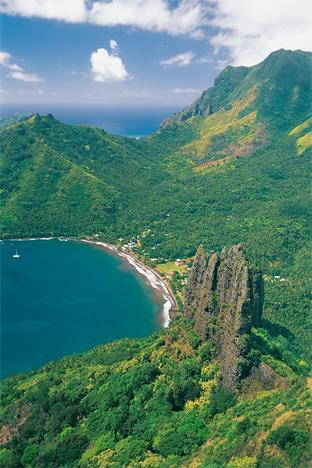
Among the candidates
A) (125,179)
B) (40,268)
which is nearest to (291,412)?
(40,268)

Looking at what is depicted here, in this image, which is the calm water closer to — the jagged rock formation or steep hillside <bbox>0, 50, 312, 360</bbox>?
steep hillside <bbox>0, 50, 312, 360</bbox>

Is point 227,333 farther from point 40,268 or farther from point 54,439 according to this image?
point 40,268

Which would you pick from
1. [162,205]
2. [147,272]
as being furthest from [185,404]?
[162,205]

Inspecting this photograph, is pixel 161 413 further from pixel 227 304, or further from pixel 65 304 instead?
pixel 65 304

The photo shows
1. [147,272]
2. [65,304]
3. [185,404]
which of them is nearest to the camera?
[185,404]

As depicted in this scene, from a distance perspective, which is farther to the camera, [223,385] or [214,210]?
[214,210]

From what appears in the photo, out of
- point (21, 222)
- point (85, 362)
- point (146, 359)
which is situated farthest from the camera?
point (21, 222)
